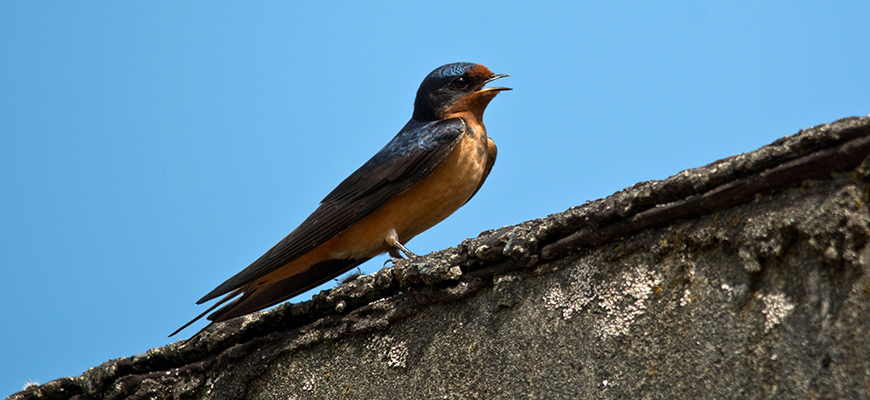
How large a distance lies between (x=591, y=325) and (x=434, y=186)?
2.25 m

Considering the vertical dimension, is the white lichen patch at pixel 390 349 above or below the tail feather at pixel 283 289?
below

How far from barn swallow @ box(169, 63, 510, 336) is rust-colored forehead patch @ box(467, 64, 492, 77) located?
0.50 metres

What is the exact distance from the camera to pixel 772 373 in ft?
6.23

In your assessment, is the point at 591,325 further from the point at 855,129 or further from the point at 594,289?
the point at 855,129

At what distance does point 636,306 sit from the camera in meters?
2.23

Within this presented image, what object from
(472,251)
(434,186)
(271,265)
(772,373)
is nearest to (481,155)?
(434,186)

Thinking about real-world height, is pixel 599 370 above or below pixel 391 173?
below

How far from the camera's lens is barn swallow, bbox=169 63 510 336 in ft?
13.2

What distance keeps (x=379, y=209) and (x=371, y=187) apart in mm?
135

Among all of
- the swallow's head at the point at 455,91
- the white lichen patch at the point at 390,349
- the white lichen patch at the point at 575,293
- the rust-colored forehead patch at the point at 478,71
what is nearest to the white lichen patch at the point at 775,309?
the white lichen patch at the point at 575,293

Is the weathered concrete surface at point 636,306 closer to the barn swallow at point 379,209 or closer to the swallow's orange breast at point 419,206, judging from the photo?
the barn swallow at point 379,209

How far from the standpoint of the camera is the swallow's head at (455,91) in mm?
5129

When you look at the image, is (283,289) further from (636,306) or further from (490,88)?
(636,306)

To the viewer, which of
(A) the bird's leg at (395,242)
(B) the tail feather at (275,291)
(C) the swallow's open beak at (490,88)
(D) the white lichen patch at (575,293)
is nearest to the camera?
(D) the white lichen patch at (575,293)
